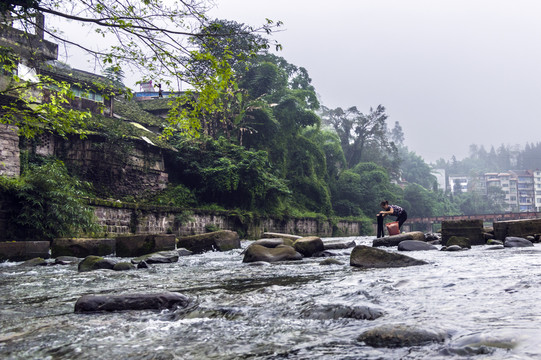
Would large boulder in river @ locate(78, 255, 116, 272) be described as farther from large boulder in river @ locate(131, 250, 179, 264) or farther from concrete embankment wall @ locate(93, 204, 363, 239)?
concrete embankment wall @ locate(93, 204, 363, 239)

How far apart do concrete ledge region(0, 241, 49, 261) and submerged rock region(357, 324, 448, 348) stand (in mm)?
8881

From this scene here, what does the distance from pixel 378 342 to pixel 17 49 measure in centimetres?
1958

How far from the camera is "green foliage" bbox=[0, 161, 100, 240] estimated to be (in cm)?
1122

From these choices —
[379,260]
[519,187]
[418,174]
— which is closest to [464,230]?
[379,260]

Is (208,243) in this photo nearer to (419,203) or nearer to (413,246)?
(413,246)

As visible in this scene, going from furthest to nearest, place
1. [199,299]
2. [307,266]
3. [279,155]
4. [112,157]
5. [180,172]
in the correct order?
[279,155], [180,172], [112,157], [307,266], [199,299]

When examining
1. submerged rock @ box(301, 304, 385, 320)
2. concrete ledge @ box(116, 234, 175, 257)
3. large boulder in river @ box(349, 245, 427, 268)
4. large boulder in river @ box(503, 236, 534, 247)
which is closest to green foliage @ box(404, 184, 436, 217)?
large boulder in river @ box(503, 236, 534, 247)

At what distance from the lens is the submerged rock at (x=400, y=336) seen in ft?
7.67

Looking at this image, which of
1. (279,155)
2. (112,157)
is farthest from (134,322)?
(279,155)

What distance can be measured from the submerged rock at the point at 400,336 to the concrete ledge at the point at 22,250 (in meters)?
8.88

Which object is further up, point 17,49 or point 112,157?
point 17,49

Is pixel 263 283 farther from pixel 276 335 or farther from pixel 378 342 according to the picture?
pixel 378 342

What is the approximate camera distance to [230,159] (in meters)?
23.8

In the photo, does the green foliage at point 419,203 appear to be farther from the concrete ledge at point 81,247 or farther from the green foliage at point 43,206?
the concrete ledge at point 81,247
